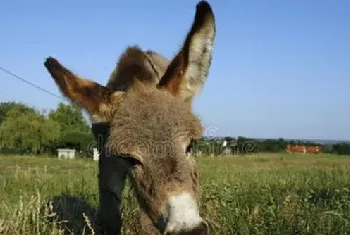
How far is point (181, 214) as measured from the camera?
3.90m

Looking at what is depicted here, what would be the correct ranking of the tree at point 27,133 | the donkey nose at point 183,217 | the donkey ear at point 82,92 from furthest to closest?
the tree at point 27,133
the donkey ear at point 82,92
the donkey nose at point 183,217

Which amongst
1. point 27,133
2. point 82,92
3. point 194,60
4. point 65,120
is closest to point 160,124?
point 194,60

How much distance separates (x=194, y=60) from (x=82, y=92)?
1.16 metres

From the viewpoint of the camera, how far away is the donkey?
4156mm

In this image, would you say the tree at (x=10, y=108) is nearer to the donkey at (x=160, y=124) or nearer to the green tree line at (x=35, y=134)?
the green tree line at (x=35, y=134)

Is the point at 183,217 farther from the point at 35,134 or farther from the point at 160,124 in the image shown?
the point at 35,134

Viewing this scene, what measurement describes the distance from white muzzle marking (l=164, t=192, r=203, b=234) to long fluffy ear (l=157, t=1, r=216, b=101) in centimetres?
142

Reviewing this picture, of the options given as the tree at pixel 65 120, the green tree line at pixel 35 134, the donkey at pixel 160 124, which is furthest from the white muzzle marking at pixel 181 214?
the tree at pixel 65 120

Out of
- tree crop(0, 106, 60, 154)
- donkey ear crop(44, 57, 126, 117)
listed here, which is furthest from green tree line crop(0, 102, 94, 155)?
donkey ear crop(44, 57, 126, 117)

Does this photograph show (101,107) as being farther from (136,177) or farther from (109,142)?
(136,177)

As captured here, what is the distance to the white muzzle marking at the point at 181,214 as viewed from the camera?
3.83 meters

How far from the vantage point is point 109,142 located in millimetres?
4844

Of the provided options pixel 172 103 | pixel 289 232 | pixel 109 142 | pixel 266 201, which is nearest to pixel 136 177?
pixel 109 142

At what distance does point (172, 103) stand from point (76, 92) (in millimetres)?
981
